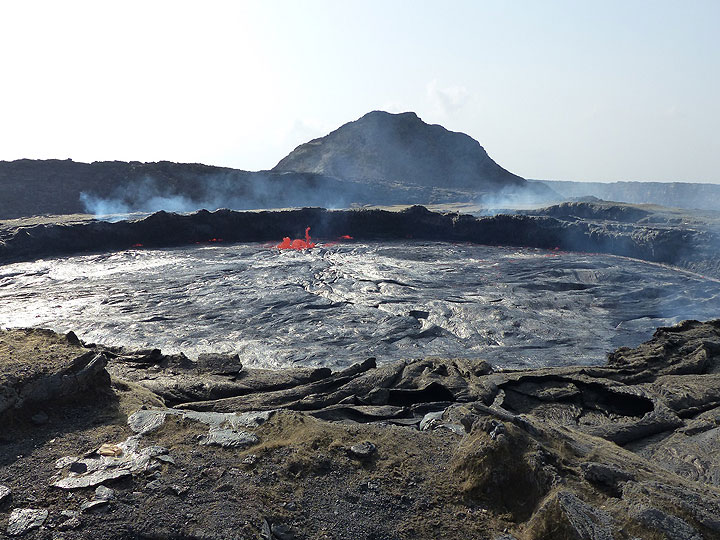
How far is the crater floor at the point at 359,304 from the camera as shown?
11.7 meters

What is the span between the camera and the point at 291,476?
371 centimetres

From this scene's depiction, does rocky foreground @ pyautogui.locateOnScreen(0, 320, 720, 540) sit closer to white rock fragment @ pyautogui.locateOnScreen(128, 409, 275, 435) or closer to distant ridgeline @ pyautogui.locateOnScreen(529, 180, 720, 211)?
white rock fragment @ pyautogui.locateOnScreen(128, 409, 275, 435)

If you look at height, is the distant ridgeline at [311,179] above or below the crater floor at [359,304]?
above

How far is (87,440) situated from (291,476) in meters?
1.79

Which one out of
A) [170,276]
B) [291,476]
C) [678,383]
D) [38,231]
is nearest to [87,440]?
[291,476]

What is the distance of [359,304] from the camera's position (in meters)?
14.8

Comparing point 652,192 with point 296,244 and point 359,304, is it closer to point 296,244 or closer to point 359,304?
point 296,244

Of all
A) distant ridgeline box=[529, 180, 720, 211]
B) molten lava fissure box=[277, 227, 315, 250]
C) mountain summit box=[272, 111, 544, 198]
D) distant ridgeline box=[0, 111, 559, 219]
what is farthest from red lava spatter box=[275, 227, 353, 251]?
distant ridgeline box=[529, 180, 720, 211]

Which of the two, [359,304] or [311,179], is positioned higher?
[311,179]

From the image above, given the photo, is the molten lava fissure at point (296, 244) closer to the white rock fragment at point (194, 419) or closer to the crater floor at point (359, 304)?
the crater floor at point (359, 304)

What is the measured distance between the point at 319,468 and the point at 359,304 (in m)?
11.0

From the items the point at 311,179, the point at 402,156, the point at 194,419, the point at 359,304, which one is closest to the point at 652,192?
the point at 402,156

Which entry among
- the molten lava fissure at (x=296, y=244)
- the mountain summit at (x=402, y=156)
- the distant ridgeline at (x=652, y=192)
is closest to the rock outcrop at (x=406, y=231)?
the molten lava fissure at (x=296, y=244)

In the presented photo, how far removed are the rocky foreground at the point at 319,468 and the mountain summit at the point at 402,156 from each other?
53.9 metres
